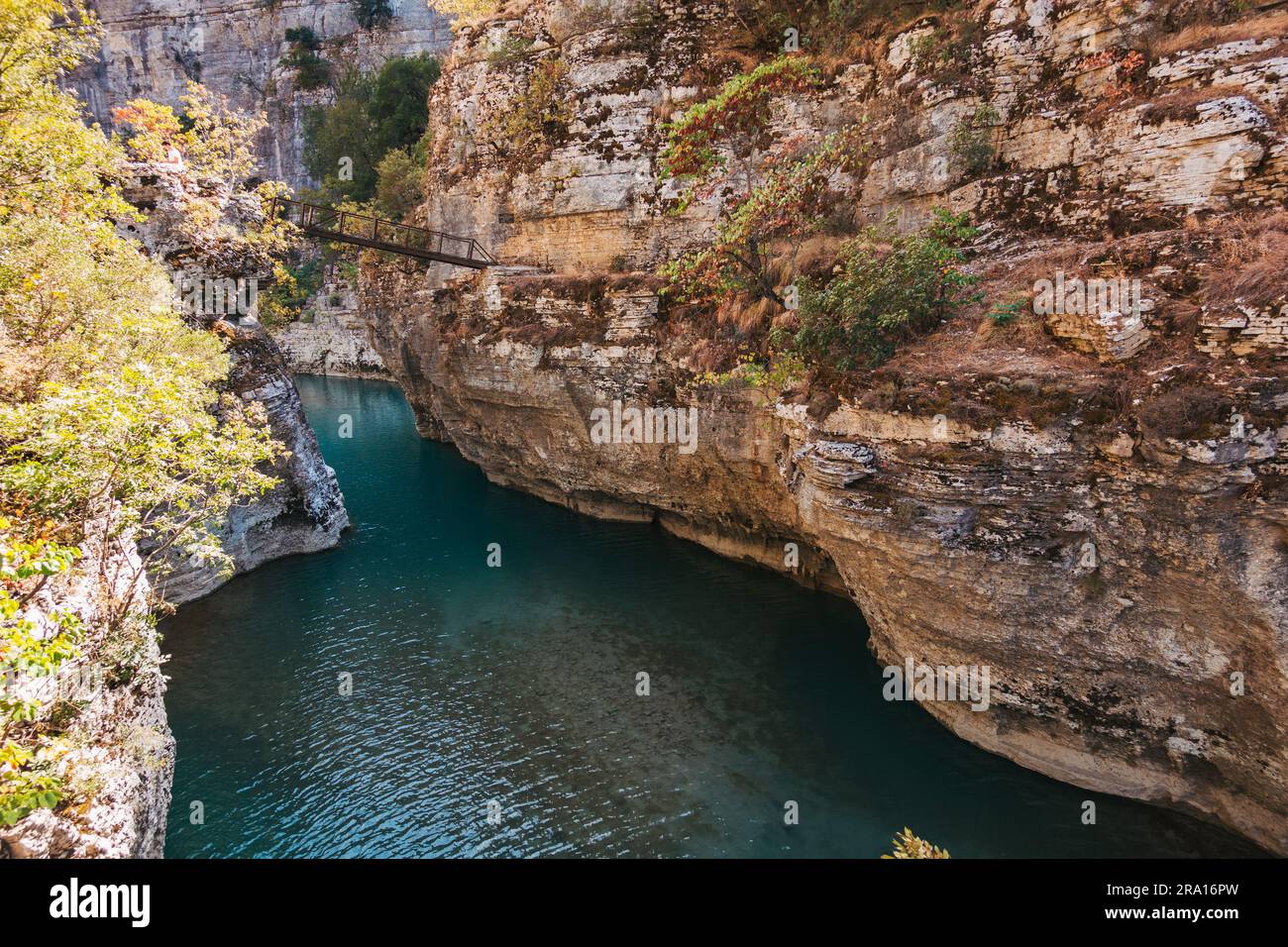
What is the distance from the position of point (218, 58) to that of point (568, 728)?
62968mm

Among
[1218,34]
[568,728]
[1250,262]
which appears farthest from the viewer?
[568,728]

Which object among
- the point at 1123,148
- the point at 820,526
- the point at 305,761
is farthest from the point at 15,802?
the point at 1123,148

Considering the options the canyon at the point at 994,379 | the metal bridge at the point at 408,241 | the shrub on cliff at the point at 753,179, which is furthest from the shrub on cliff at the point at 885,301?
the metal bridge at the point at 408,241

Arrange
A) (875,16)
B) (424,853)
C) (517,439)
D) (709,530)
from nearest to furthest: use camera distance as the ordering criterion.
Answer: (424,853)
(875,16)
(709,530)
(517,439)

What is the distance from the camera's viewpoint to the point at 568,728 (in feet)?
40.3

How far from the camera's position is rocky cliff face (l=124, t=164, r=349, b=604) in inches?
646

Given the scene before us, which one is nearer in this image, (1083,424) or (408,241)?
(1083,424)

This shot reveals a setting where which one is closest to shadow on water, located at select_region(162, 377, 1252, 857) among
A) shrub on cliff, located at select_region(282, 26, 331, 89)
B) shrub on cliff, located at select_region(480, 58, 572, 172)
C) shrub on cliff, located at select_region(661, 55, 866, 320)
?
shrub on cliff, located at select_region(661, 55, 866, 320)

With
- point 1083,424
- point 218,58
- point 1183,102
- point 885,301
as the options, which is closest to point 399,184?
point 885,301

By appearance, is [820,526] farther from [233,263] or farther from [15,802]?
[233,263]

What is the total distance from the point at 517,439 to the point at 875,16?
15540 millimetres

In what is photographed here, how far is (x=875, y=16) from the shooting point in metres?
15.7

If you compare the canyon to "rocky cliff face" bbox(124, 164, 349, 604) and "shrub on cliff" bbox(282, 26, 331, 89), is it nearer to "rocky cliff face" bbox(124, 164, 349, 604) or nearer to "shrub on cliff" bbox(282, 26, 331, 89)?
"rocky cliff face" bbox(124, 164, 349, 604)

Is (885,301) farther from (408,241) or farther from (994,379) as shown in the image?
(408,241)
